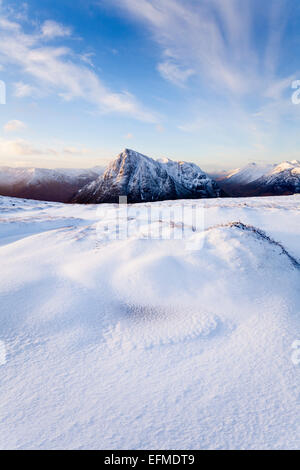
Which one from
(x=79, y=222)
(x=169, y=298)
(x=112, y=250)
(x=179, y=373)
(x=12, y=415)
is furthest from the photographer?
(x=79, y=222)

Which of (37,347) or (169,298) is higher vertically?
(169,298)

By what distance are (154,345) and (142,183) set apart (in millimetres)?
154160

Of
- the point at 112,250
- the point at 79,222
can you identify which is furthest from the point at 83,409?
the point at 79,222

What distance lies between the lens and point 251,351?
4922 mm

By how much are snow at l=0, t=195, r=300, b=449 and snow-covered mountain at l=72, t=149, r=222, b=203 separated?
140382 millimetres

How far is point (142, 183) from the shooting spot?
155 m

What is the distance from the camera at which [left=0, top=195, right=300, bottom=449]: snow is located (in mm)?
3361

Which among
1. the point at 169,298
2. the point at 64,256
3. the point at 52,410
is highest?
the point at 64,256

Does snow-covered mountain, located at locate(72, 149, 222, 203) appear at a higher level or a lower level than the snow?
higher

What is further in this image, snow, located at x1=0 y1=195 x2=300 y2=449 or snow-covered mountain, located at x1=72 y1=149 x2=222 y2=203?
snow-covered mountain, located at x1=72 y1=149 x2=222 y2=203

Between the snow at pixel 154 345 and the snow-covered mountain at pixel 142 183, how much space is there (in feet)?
461
